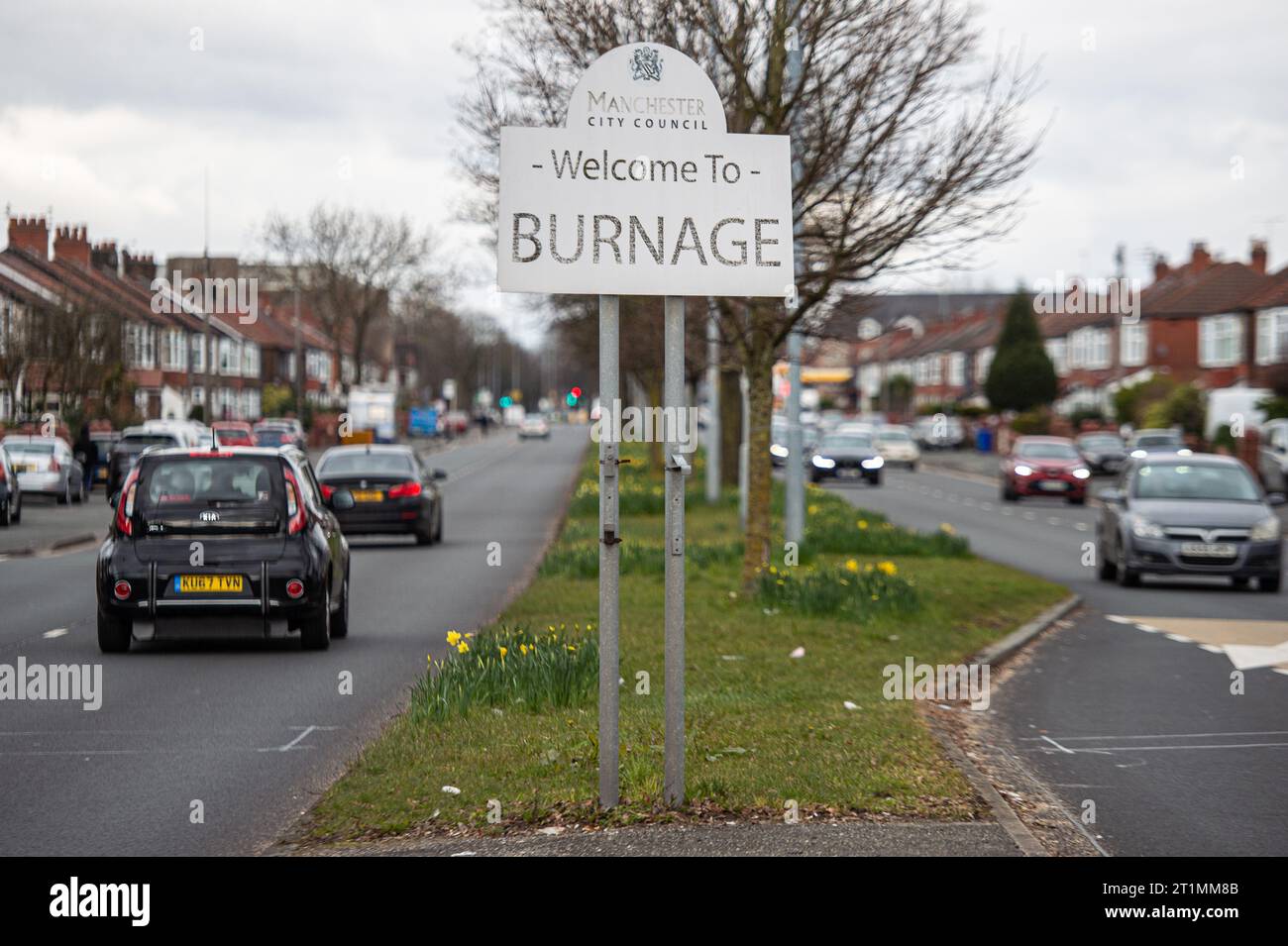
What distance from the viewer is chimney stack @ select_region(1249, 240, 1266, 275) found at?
281 ft

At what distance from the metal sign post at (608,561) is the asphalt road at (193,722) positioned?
1.39 metres

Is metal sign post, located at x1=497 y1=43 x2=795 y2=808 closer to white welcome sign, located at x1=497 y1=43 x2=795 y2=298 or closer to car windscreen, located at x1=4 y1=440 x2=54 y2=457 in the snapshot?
white welcome sign, located at x1=497 y1=43 x2=795 y2=298

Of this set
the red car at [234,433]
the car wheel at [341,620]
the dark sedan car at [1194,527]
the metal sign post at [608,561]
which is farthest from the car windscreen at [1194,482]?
the red car at [234,433]

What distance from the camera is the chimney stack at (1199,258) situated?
8939 cm

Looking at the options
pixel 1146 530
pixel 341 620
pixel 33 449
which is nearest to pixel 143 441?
pixel 33 449

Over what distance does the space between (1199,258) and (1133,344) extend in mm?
7073

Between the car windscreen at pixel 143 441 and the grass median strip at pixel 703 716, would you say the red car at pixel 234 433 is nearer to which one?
the car windscreen at pixel 143 441

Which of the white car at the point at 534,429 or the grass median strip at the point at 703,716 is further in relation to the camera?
the white car at the point at 534,429

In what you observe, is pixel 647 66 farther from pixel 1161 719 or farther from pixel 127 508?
pixel 127 508

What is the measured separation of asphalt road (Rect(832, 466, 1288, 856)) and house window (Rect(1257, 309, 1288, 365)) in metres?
49.3

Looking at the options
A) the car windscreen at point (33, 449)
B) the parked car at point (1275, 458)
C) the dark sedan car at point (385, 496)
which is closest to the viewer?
the dark sedan car at point (385, 496)

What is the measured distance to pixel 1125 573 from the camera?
21.1 metres

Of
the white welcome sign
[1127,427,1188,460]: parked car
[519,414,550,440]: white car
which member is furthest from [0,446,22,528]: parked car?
[519,414,550,440]: white car
